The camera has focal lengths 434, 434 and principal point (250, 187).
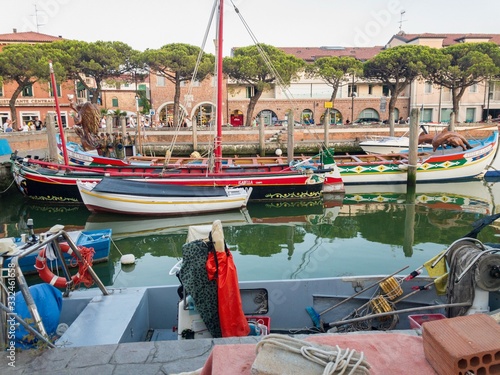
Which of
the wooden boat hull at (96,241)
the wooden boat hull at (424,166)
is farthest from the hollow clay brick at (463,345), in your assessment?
the wooden boat hull at (424,166)

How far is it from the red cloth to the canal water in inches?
188

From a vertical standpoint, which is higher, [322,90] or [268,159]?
[322,90]

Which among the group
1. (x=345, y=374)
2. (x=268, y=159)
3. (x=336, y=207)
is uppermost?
(x=345, y=374)

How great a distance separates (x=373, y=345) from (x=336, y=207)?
12.9 meters

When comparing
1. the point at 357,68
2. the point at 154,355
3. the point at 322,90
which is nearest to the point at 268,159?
the point at 154,355

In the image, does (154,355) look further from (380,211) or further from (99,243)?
(380,211)

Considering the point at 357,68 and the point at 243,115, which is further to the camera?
the point at 243,115

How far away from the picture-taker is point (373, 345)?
2338mm

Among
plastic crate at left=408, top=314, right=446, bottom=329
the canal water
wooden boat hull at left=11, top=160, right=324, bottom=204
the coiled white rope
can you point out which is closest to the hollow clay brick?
the coiled white rope

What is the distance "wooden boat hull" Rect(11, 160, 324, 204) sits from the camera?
14.4m

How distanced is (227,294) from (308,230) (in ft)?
29.1

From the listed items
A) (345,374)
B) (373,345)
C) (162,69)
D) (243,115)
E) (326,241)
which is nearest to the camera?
(345,374)

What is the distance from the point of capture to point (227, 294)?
3746 mm

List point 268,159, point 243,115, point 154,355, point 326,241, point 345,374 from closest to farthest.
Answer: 1. point 345,374
2. point 154,355
3. point 326,241
4. point 268,159
5. point 243,115
